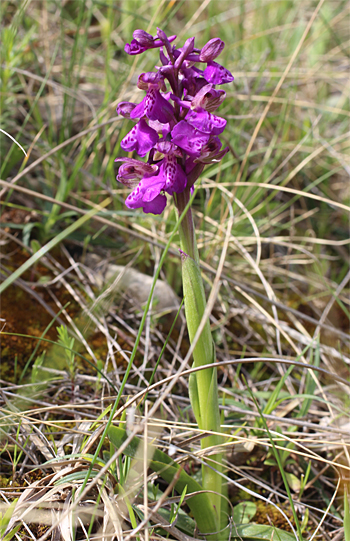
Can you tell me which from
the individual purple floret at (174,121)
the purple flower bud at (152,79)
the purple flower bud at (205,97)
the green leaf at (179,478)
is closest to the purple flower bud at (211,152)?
the individual purple floret at (174,121)

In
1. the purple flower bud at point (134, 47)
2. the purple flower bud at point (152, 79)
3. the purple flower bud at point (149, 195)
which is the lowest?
the purple flower bud at point (149, 195)

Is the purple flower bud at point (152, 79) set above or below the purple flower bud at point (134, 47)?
below

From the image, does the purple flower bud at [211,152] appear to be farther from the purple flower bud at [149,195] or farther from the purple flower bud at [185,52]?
the purple flower bud at [185,52]

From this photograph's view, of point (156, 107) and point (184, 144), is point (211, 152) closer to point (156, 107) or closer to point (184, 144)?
point (184, 144)

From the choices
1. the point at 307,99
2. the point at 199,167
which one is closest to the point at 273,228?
the point at 307,99

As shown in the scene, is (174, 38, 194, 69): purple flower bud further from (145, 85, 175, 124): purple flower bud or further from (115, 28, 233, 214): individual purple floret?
(145, 85, 175, 124): purple flower bud

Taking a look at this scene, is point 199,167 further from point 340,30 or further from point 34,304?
point 340,30

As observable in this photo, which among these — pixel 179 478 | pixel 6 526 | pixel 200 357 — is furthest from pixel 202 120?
pixel 6 526
